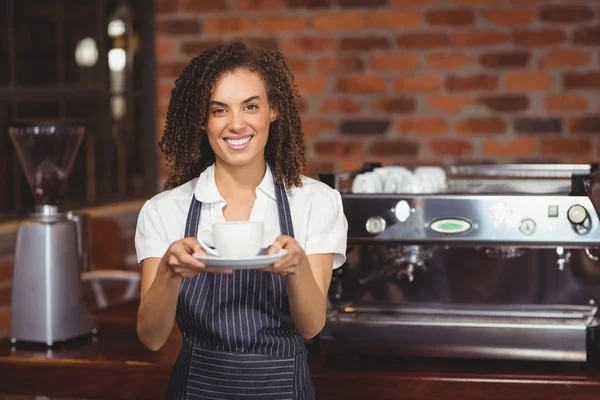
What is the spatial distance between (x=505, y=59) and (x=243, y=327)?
6.43 feet

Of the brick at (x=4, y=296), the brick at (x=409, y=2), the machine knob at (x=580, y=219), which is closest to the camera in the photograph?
the machine knob at (x=580, y=219)

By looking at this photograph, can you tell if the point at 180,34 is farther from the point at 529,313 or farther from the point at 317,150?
the point at 529,313

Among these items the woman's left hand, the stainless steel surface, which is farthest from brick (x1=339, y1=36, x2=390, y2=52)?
the woman's left hand

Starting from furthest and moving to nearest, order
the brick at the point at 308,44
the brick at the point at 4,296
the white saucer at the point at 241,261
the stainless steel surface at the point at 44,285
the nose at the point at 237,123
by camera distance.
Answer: the brick at the point at 308,44 → the brick at the point at 4,296 → the stainless steel surface at the point at 44,285 → the nose at the point at 237,123 → the white saucer at the point at 241,261

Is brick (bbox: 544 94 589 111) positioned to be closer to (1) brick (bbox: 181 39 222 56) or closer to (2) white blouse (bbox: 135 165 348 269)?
(1) brick (bbox: 181 39 222 56)

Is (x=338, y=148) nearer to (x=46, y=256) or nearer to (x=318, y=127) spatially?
(x=318, y=127)

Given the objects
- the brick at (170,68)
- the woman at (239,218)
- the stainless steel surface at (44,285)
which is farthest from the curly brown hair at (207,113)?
the brick at (170,68)

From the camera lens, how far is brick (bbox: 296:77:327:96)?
11.1 ft

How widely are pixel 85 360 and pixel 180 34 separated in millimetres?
1823

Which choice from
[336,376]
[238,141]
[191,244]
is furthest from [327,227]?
[336,376]

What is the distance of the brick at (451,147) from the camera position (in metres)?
3.30

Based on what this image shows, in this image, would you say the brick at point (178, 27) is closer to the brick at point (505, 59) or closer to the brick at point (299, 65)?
the brick at point (299, 65)

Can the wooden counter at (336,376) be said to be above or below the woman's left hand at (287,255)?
below

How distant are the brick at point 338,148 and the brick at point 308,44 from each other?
1.01ft
